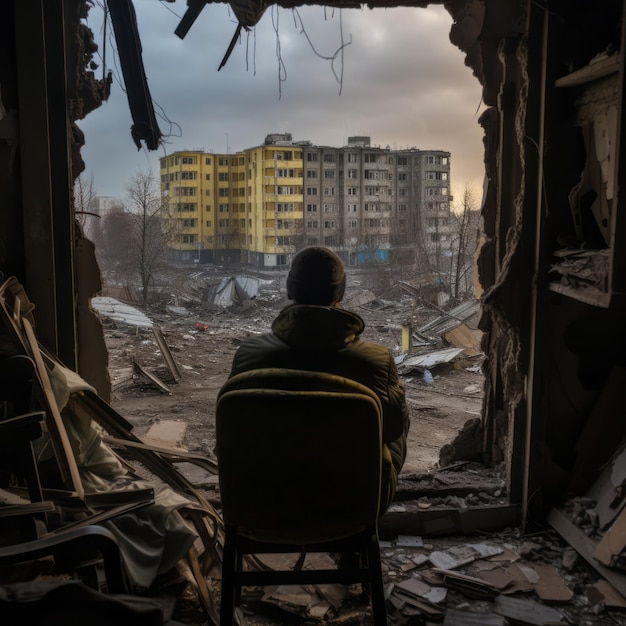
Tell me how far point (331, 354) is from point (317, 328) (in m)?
0.10

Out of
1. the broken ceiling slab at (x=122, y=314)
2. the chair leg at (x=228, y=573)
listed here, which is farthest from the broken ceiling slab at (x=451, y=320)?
the chair leg at (x=228, y=573)

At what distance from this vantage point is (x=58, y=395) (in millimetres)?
2742

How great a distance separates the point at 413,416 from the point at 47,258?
7898mm

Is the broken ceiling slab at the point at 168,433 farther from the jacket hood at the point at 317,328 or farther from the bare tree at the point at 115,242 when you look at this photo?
the bare tree at the point at 115,242

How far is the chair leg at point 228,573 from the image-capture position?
2016mm

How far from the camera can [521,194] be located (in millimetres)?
3314

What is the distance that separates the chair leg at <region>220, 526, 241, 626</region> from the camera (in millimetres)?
2016

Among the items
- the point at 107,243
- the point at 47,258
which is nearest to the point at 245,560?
the point at 47,258

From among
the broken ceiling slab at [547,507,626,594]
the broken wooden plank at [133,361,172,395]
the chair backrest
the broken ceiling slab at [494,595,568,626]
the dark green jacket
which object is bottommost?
the broken wooden plank at [133,361,172,395]

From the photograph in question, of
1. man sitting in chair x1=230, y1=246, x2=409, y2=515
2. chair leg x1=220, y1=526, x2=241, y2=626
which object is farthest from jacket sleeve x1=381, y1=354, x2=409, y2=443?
chair leg x1=220, y1=526, x2=241, y2=626

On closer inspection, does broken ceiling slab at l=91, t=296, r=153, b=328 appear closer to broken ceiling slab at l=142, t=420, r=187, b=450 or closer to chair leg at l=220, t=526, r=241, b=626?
broken ceiling slab at l=142, t=420, r=187, b=450

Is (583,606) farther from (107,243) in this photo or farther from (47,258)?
(107,243)

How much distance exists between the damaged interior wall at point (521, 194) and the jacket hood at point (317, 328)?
110 centimetres

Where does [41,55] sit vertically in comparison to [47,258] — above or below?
above
